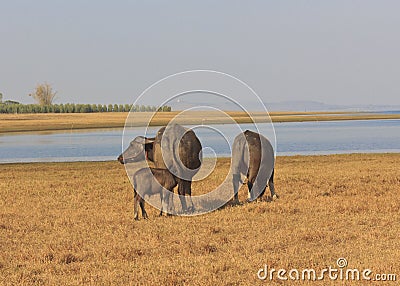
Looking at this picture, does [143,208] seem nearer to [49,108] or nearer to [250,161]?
[250,161]

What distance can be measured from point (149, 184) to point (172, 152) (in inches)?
63.8

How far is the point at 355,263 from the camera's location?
353 inches

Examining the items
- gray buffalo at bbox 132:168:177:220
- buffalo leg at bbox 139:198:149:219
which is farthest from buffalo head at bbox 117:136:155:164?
buffalo leg at bbox 139:198:149:219

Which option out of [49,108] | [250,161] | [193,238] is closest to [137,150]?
[250,161]

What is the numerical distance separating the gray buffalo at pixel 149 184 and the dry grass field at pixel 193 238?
23.4 inches

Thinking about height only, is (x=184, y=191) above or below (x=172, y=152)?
below

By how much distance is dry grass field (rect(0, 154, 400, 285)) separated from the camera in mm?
8852

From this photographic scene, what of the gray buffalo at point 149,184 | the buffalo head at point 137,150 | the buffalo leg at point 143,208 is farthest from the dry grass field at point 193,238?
the buffalo head at point 137,150

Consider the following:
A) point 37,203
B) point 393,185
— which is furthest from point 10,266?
point 393,185

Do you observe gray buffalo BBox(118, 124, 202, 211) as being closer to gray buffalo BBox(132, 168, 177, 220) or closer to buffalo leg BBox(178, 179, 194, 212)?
buffalo leg BBox(178, 179, 194, 212)

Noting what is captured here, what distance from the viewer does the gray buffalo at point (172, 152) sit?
14.7 meters

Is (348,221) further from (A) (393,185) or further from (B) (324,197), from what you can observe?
(A) (393,185)

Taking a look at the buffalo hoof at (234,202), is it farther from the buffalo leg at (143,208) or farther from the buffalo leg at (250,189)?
the buffalo leg at (143,208)

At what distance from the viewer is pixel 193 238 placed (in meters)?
11.2
